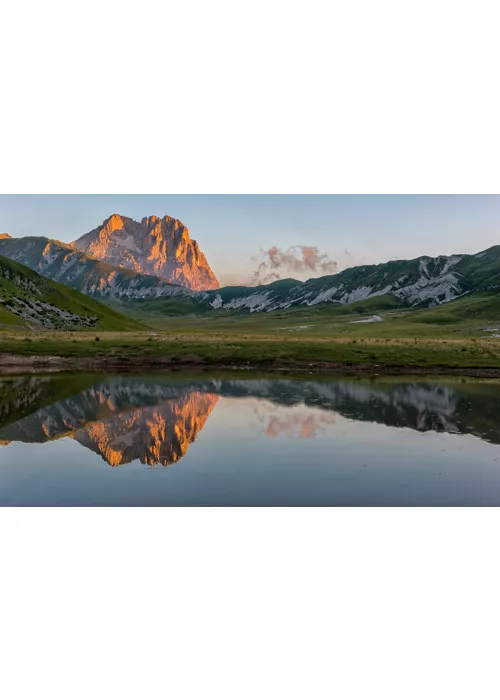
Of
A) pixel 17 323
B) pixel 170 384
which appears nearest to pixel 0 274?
pixel 17 323

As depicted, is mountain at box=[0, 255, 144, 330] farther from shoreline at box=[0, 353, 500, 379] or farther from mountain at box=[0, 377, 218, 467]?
mountain at box=[0, 377, 218, 467]

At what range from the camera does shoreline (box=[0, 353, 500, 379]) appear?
255 ft

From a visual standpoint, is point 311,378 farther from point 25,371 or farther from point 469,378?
point 25,371

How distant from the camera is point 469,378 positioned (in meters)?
73.1

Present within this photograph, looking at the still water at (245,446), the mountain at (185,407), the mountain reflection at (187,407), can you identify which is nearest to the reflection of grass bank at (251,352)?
the mountain reflection at (187,407)

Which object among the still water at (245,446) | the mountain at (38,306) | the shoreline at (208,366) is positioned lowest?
the still water at (245,446)

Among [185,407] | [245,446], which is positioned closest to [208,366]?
[185,407]

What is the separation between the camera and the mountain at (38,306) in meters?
147

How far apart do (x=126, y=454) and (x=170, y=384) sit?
105 feet

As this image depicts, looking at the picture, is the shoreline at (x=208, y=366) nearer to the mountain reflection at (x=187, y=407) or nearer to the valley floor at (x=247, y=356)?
the valley floor at (x=247, y=356)

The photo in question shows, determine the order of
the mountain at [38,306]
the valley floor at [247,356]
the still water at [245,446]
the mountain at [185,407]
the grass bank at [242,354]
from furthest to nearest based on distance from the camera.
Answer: the mountain at [38,306]
the grass bank at [242,354]
the valley floor at [247,356]
the mountain at [185,407]
the still water at [245,446]

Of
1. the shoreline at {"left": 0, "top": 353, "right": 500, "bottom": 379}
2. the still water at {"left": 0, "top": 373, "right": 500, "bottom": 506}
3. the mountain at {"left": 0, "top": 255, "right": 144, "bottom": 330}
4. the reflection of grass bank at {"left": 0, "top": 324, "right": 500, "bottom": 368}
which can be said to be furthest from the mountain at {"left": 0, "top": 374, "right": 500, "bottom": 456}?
the mountain at {"left": 0, "top": 255, "right": 144, "bottom": 330}

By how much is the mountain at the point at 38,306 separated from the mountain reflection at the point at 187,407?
83222mm

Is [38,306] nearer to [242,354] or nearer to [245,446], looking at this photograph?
[242,354]
